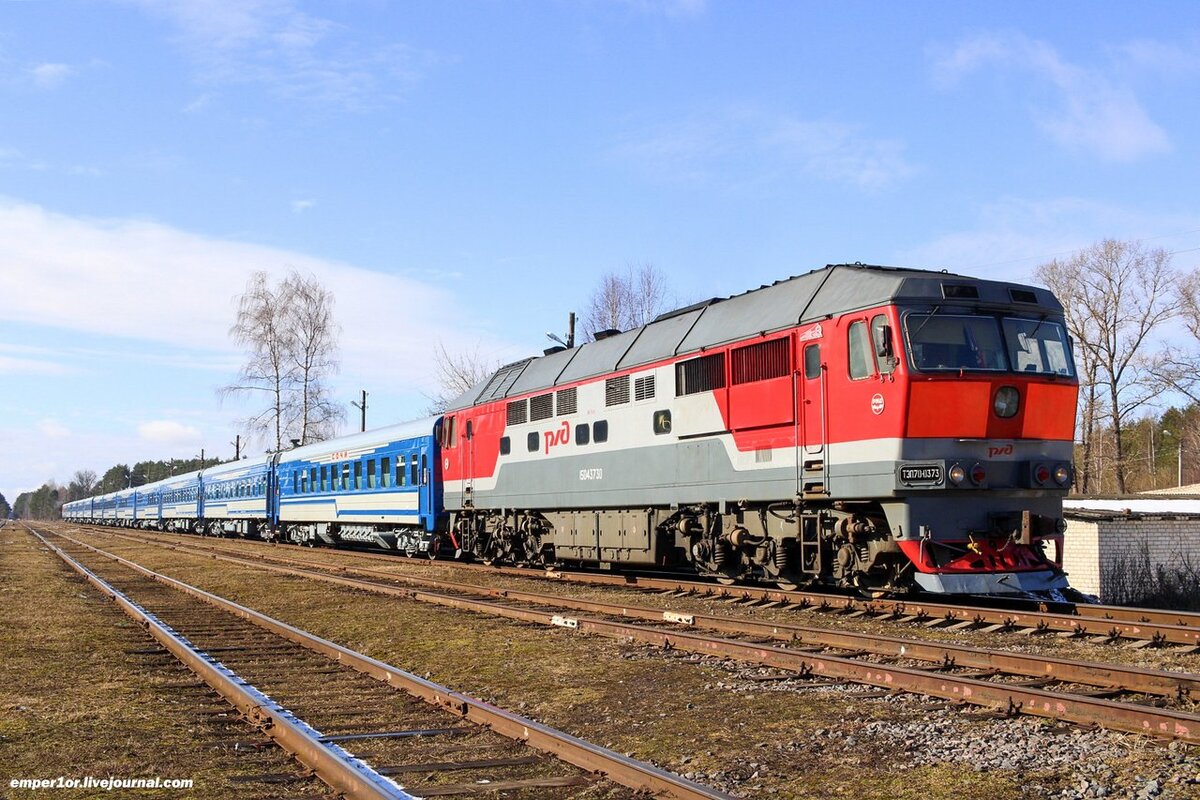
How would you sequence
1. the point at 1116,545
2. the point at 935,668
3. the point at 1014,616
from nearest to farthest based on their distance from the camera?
the point at 935,668
the point at 1014,616
the point at 1116,545

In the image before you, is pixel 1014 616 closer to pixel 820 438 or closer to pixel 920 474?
pixel 920 474

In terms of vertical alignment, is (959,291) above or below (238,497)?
above

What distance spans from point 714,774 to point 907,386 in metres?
7.19

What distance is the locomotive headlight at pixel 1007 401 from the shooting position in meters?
12.5

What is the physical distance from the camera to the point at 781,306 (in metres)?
14.6

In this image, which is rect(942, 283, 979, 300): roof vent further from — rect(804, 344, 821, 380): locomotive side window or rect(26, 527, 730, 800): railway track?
rect(26, 527, 730, 800): railway track

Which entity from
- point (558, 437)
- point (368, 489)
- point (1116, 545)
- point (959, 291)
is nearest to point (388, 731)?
point (959, 291)

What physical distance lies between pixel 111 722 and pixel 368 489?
24907mm

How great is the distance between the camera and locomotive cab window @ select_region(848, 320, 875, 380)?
500 inches

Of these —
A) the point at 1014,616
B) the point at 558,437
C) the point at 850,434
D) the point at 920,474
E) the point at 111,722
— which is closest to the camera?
the point at 111,722

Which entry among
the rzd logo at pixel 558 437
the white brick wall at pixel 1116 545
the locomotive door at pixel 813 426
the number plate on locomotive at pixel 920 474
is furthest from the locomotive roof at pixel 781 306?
the white brick wall at pixel 1116 545

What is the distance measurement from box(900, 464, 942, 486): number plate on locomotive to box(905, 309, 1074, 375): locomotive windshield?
1.16m

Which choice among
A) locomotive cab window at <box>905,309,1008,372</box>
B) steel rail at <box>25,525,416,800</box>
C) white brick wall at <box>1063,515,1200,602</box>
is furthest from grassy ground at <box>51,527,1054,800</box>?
white brick wall at <box>1063,515,1200,602</box>

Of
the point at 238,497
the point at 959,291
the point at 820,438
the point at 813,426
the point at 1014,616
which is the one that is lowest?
the point at 1014,616
